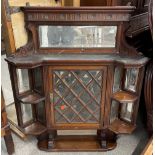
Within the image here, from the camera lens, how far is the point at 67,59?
116 centimetres

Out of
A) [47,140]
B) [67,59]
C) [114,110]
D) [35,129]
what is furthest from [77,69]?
[47,140]

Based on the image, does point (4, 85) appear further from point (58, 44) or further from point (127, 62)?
point (127, 62)

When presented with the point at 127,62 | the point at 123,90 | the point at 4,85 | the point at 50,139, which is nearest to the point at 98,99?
the point at 123,90

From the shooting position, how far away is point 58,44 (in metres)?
1.22

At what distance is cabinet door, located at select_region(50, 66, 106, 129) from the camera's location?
122cm

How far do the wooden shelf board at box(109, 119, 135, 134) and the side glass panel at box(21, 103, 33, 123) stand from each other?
54cm

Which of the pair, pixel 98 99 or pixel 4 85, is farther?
pixel 4 85

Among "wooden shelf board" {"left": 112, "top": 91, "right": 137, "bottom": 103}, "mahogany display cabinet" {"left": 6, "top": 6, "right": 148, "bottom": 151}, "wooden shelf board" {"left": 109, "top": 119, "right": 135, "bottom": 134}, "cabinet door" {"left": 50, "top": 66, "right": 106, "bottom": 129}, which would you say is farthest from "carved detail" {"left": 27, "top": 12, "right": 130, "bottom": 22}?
"wooden shelf board" {"left": 109, "top": 119, "right": 135, "bottom": 134}

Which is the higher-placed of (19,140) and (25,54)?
(25,54)

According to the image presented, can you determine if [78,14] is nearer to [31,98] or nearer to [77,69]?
[77,69]

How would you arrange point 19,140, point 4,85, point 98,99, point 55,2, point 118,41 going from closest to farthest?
1. point 118,41
2. point 98,99
3. point 55,2
4. point 19,140
5. point 4,85

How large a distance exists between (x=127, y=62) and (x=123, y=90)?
27cm

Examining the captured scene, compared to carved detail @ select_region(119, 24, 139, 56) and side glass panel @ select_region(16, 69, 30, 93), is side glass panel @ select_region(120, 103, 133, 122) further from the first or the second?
side glass panel @ select_region(16, 69, 30, 93)

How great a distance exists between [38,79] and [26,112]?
0.94 feet
